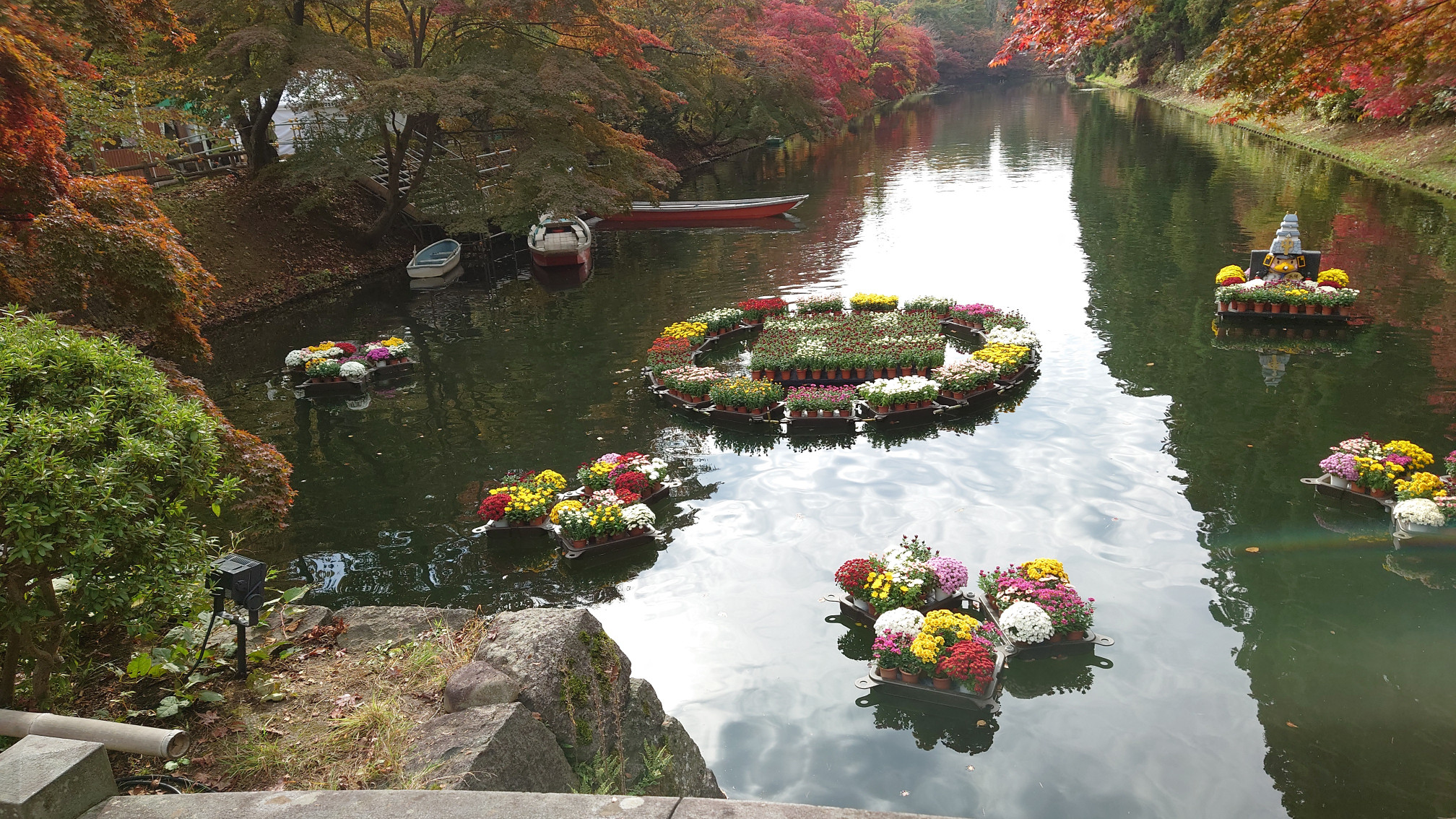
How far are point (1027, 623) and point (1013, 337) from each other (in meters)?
10.7

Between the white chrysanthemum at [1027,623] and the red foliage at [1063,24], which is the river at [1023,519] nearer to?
the white chrysanthemum at [1027,623]

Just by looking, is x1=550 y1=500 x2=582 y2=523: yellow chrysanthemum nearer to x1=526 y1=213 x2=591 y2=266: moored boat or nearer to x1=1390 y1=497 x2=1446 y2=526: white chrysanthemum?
x1=1390 y1=497 x2=1446 y2=526: white chrysanthemum

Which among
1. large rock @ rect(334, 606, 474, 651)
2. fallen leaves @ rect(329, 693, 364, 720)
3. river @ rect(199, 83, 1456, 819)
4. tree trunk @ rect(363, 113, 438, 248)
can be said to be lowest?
river @ rect(199, 83, 1456, 819)

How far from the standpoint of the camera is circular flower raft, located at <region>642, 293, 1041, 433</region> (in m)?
15.9

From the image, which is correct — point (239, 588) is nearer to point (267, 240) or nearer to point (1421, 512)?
point (1421, 512)

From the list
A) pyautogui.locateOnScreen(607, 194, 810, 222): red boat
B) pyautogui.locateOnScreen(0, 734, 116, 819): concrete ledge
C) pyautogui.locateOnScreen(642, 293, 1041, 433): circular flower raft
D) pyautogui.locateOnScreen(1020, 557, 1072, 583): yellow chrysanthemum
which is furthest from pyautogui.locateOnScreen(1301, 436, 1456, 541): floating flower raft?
pyautogui.locateOnScreen(607, 194, 810, 222): red boat

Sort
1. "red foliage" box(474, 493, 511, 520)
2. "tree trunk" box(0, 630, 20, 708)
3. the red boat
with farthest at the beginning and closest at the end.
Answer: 1. the red boat
2. "red foliage" box(474, 493, 511, 520)
3. "tree trunk" box(0, 630, 20, 708)

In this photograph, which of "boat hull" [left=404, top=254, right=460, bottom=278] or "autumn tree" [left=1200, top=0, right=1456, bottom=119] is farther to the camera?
"boat hull" [left=404, top=254, right=460, bottom=278]

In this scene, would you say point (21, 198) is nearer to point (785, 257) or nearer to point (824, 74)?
point (785, 257)

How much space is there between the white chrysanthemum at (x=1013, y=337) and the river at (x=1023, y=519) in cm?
58

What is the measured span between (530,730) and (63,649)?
12.0ft

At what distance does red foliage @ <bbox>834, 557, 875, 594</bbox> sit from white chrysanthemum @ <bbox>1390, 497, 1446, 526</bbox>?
21.7 ft

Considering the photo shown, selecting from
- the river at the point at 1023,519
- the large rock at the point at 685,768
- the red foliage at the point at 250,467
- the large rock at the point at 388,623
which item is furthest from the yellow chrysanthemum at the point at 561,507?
the large rock at the point at 685,768

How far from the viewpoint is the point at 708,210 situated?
122 feet
